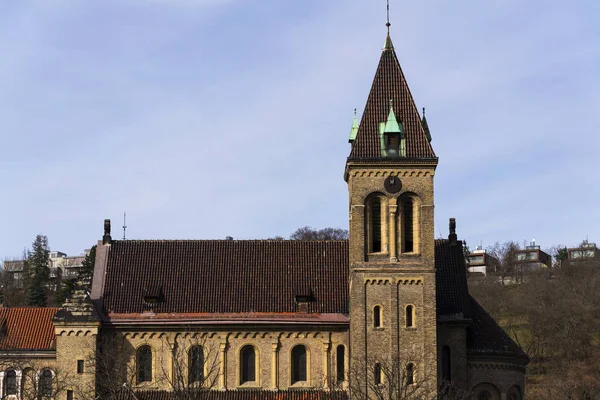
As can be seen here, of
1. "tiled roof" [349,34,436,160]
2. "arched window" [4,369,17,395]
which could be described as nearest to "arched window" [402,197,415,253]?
"tiled roof" [349,34,436,160]

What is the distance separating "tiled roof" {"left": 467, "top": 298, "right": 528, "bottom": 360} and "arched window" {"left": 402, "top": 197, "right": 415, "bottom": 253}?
708 cm

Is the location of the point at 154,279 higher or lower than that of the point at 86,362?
higher

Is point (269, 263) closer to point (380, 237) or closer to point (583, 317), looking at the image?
point (380, 237)

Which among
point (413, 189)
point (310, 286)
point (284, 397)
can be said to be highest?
point (413, 189)

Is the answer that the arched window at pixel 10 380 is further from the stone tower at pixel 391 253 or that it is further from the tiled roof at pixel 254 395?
the stone tower at pixel 391 253

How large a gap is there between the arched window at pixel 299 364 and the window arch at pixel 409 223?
801 centimetres

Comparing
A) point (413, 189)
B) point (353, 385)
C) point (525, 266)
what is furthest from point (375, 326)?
point (525, 266)

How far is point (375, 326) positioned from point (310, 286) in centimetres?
612

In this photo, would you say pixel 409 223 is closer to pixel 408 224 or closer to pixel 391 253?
pixel 408 224

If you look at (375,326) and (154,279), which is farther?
(154,279)

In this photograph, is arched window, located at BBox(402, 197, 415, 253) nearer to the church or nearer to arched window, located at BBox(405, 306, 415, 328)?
the church

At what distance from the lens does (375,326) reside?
66.5m

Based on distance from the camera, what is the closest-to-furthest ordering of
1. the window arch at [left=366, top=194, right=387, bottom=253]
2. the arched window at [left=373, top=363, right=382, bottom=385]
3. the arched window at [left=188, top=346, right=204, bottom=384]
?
the arched window at [left=373, top=363, right=382, bottom=385] < the window arch at [left=366, top=194, right=387, bottom=253] < the arched window at [left=188, top=346, right=204, bottom=384]

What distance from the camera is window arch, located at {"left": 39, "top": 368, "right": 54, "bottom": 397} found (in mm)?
66500
